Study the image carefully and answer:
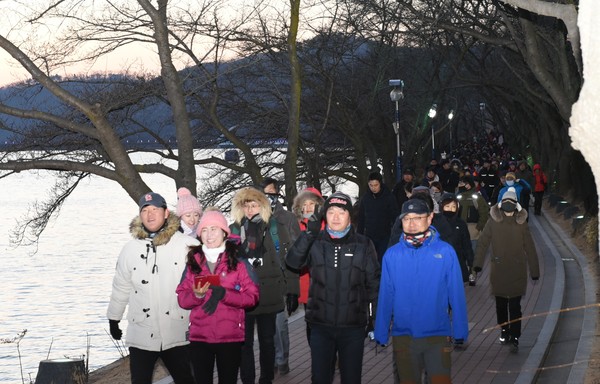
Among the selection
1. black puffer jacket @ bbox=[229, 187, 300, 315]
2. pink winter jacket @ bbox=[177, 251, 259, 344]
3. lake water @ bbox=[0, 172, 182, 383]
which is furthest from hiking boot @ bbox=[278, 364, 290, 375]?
lake water @ bbox=[0, 172, 182, 383]

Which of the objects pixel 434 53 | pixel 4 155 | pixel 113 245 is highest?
pixel 434 53

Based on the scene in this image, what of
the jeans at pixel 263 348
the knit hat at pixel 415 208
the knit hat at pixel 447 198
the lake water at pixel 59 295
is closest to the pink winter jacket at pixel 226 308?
the knit hat at pixel 415 208

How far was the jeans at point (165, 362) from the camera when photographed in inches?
302

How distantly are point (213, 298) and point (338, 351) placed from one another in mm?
984

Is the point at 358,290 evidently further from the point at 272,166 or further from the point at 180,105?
the point at 272,166

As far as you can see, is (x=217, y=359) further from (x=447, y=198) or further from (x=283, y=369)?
(x=447, y=198)

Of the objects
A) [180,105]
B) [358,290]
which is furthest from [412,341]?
[180,105]

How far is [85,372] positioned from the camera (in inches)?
531

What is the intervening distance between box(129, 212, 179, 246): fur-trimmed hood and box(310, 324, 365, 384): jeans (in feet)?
3.98

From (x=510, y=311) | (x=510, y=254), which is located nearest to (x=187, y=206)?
(x=510, y=254)

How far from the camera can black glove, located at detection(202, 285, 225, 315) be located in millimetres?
7590

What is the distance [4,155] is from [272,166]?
22581 millimetres

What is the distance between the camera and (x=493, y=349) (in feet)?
38.8

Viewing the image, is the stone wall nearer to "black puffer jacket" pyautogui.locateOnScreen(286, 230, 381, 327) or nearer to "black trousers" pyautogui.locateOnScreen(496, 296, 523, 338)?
"black puffer jacket" pyautogui.locateOnScreen(286, 230, 381, 327)
